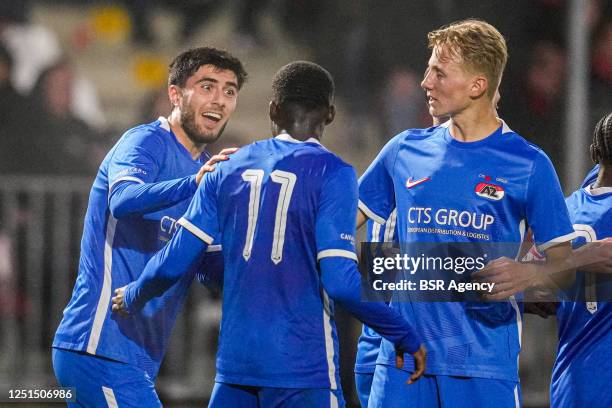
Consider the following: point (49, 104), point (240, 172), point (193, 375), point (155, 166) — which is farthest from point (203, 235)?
point (49, 104)

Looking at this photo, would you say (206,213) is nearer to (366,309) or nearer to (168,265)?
(168,265)

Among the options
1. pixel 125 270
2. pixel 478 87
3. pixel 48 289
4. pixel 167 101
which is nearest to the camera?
pixel 478 87

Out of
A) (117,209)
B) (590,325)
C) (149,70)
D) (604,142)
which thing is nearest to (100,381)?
(117,209)

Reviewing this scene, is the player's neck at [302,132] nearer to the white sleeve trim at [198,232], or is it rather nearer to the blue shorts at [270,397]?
the white sleeve trim at [198,232]

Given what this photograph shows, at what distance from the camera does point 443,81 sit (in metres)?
4.52

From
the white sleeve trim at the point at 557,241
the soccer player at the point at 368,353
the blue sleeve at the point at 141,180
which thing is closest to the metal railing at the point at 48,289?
the soccer player at the point at 368,353

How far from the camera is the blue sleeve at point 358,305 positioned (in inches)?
155

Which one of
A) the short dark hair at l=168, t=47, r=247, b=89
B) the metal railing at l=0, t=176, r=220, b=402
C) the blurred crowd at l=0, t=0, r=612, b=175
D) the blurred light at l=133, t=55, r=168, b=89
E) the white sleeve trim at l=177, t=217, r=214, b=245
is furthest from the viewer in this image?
the blurred light at l=133, t=55, r=168, b=89

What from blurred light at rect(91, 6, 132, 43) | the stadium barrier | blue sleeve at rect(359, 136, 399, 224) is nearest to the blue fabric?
blue sleeve at rect(359, 136, 399, 224)

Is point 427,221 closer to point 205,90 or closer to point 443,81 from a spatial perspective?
point 443,81

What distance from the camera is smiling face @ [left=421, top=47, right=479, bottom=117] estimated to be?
14.7 ft

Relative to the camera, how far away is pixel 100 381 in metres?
4.63

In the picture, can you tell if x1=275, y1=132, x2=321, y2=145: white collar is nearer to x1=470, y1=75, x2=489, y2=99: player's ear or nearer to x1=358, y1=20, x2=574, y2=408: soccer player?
x1=358, y1=20, x2=574, y2=408: soccer player

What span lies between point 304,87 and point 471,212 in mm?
850
